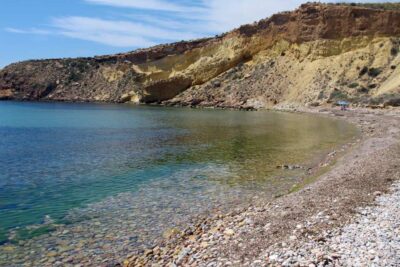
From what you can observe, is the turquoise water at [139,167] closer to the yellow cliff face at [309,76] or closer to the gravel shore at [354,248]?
the gravel shore at [354,248]

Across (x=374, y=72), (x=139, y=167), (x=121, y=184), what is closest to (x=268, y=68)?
(x=374, y=72)

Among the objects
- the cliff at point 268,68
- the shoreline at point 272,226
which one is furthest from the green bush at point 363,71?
the shoreline at point 272,226

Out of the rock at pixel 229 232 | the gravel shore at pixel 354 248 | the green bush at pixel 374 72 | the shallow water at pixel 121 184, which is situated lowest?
the shallow water at pixel 121 184

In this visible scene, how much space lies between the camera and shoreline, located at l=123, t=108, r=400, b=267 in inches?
320

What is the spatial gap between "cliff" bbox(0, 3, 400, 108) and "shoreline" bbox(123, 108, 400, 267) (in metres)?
44.4

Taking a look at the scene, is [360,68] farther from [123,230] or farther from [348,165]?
[123,230]

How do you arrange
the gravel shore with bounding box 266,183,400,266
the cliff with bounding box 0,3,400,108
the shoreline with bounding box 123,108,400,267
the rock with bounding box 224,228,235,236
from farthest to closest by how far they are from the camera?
1. the cliff with bounding box 0,3,400,108
2. the rock with bounding box 224,228,235,236
3. the shoreline with bounding box 123,108,400,267
4. the gravel shore with bounding box 266,183,400,266

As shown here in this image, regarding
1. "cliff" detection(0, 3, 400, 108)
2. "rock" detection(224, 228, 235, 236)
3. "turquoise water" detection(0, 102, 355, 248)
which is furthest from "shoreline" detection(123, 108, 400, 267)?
"cliff" detection(0, 3, 400, 108)

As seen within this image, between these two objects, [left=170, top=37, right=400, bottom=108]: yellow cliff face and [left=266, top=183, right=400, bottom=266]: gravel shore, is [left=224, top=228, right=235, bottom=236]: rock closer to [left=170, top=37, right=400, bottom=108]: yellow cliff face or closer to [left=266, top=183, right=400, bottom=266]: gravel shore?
[left=266, top=183, right=400, bottom=266]: gravel shore

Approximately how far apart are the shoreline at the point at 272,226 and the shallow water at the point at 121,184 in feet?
3.96

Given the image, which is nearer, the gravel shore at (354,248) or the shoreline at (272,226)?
the gravel shore at (354,248)

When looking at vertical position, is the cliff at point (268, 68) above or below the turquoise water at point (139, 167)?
above

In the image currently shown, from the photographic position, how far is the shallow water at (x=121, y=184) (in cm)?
1071

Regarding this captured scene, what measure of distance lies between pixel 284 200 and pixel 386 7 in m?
75.3
